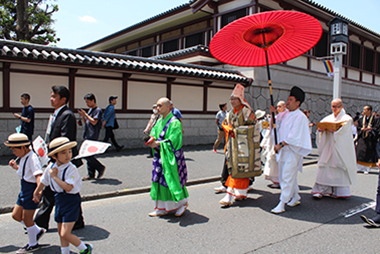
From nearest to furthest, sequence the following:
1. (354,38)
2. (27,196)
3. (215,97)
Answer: (27,196)
(215,97)
(354,38)

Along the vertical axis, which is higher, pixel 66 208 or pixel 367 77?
pixel 367 77

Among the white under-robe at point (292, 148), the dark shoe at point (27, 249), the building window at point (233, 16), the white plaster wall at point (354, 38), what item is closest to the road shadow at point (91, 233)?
the dark shoe at point (27, 249)

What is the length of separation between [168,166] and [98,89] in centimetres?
705

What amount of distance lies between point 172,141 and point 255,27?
2352mm

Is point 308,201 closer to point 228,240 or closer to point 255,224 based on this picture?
point 255,224

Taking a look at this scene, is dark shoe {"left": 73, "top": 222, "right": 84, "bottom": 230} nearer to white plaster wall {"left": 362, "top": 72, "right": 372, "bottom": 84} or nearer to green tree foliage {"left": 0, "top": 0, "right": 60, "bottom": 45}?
green tree foliage {"left": 0, "top": 0, "right": 60, "bottom": 45}

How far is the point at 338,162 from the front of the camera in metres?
5.41

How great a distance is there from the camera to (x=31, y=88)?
910cm

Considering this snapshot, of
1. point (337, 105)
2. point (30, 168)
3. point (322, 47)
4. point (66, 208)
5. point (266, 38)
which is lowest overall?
point (66, 208)

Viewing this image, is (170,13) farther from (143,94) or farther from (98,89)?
(98,89)

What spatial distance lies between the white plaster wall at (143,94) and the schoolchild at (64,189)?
8.34 meters

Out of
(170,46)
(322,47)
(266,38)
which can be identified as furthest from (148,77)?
(322,47)

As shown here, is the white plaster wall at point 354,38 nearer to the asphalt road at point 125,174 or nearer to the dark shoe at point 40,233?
the asphalt road at point 125,174

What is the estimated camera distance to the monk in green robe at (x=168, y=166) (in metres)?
4.25
